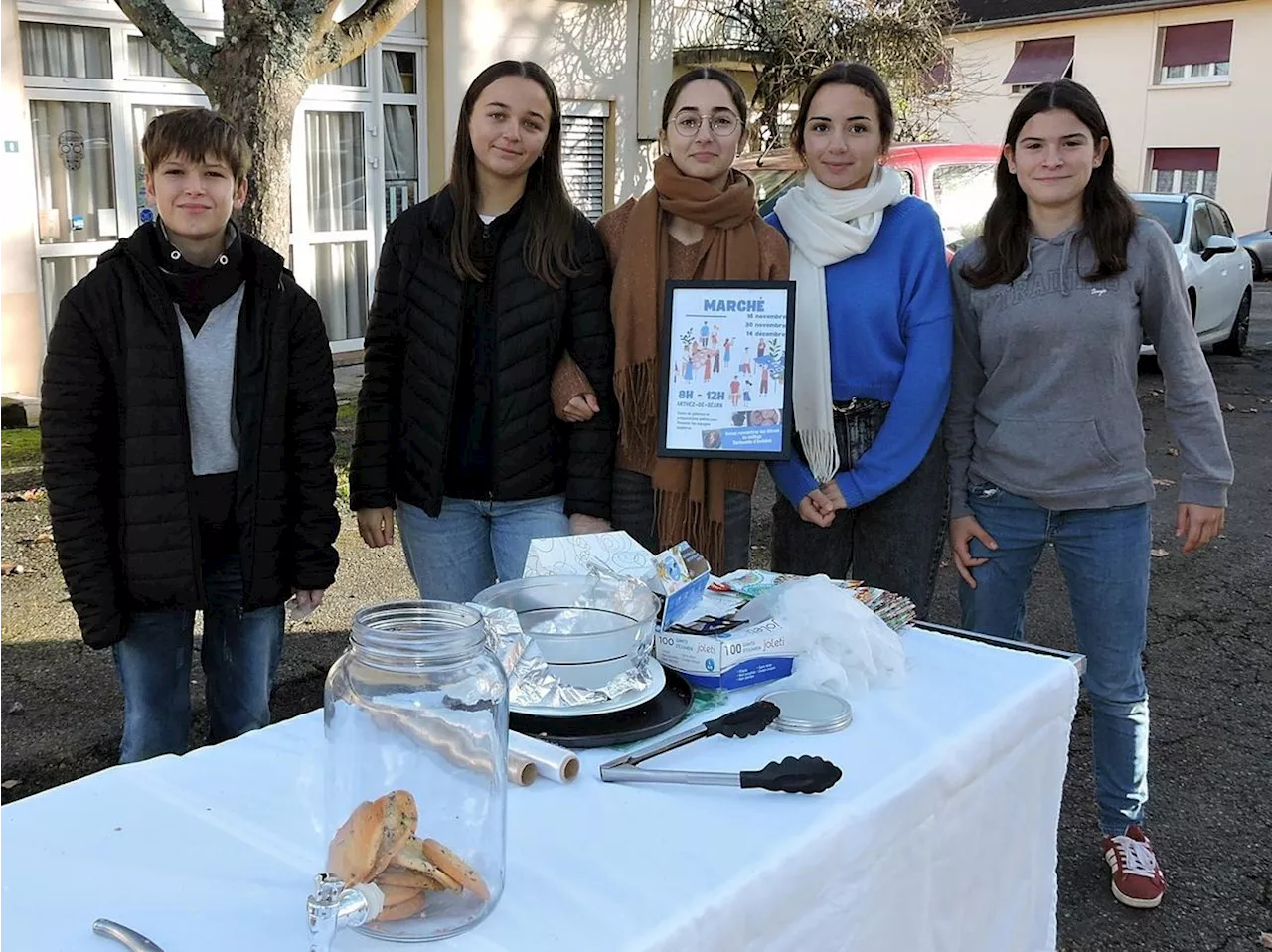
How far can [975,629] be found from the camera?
130 inches

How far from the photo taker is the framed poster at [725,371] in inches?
116

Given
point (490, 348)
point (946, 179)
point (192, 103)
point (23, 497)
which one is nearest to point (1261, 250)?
point (946, 179)

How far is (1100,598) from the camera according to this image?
3.12 m

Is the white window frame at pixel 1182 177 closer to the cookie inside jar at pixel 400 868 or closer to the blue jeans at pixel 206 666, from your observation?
the blue jeans at pixel 206 666

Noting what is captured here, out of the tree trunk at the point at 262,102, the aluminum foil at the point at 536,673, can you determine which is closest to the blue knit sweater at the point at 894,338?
the aluminum foil at the point at 536,673

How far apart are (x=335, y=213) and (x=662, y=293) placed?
29.8 feet

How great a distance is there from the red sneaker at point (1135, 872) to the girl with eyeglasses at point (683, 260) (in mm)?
1375

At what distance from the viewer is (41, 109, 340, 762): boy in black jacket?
2.71 m

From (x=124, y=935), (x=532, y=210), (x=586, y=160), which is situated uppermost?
(x=586, y=160)

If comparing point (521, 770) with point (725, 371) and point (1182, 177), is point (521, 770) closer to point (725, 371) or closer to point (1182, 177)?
point (725, 371)

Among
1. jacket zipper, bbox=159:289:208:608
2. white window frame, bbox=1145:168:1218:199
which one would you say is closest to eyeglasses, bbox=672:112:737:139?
jacket zipper, bbox=159:289:208:608

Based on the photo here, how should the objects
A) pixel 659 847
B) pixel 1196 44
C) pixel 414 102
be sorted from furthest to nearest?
pixel 1196 44, pixel 414 102, pixel 659 847

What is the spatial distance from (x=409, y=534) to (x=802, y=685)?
1464 mm

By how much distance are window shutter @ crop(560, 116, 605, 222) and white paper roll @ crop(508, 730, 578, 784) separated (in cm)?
1186
